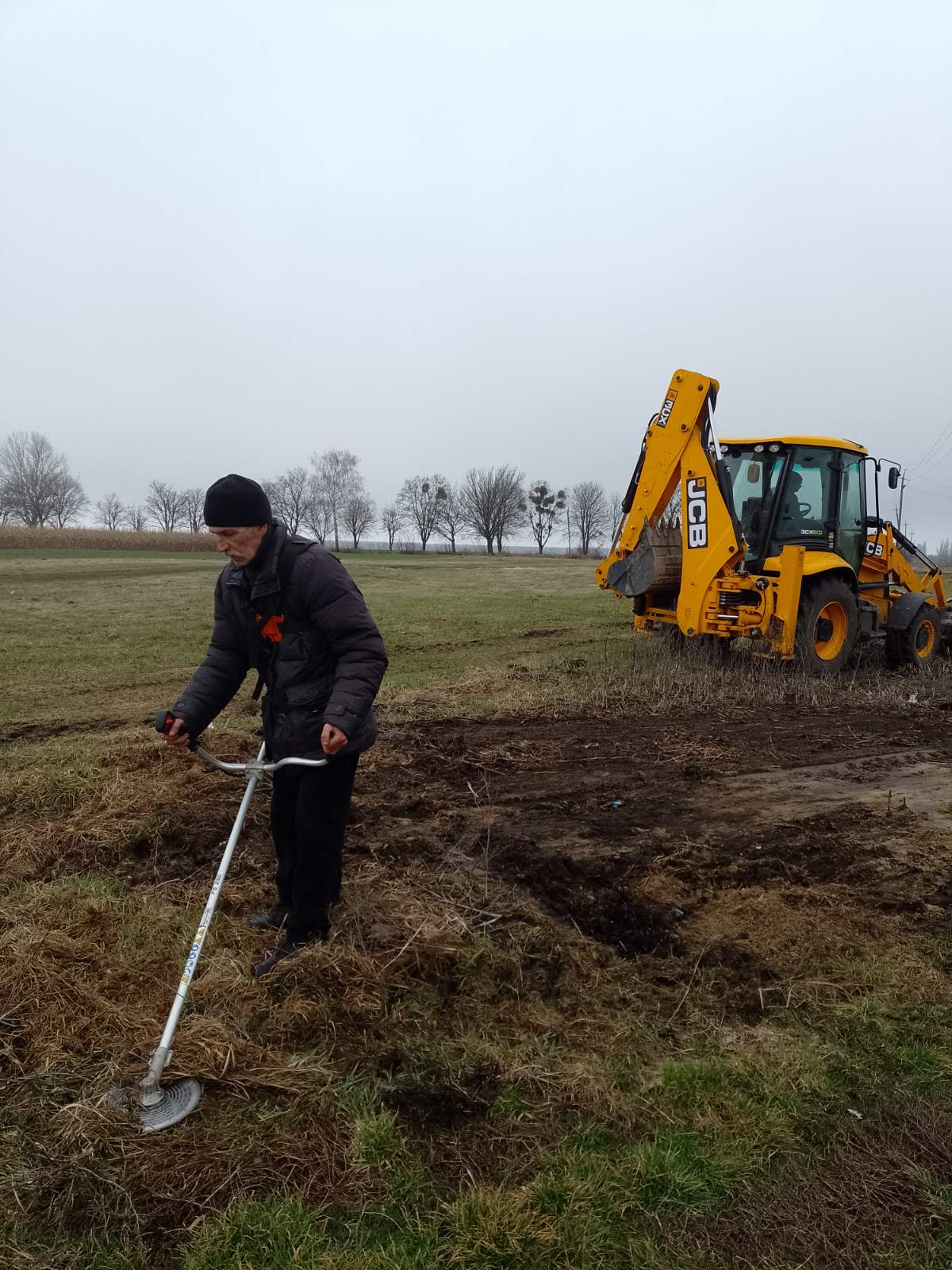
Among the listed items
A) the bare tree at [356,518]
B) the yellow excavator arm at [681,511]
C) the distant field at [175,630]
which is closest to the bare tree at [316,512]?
the bare tree at [356,518]

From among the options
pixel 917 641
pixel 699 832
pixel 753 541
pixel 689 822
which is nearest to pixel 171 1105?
pixel 699 832

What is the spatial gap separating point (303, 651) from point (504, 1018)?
5.47ft

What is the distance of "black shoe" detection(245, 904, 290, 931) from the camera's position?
11.8ft

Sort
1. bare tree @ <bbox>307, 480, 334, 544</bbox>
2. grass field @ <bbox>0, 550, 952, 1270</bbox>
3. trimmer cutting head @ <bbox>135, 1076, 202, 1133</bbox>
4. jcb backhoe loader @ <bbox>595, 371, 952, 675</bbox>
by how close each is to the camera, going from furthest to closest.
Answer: bare tree @ <bbox>307, 480, 334, 544</bbox> → jcb backhoe loader @ <bbox>595, 371, 952, 675</bbox> → trimmer cutting head @ <bbox>135, 1076, 202, 1133</bbox> → grass field @ <bbox>0, 550, 952, 1270</bbox>

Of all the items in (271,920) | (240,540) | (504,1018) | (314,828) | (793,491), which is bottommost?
(504,1018)

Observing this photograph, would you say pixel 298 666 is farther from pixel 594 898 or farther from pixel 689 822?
pixel 689 822

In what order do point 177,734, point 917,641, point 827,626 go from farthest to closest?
point 917,641
point 827,626
point 177,734

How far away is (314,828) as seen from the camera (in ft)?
11.0

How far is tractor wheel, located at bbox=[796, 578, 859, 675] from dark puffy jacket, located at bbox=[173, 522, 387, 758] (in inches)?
284

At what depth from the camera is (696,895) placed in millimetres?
4113

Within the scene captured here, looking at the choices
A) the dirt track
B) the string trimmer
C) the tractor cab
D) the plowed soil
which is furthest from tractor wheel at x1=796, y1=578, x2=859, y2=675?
the string trimmer

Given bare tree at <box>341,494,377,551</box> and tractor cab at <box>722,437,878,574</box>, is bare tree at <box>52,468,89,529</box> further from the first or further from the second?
tractor cab at <box>722,437,878,574</box>

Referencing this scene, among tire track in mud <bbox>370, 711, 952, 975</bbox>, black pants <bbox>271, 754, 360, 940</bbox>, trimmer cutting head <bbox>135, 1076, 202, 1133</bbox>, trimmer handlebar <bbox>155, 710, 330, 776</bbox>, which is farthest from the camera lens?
tire track in mud <bbox>370, 711, 952, 975</bbox>

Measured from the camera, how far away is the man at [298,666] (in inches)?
125
